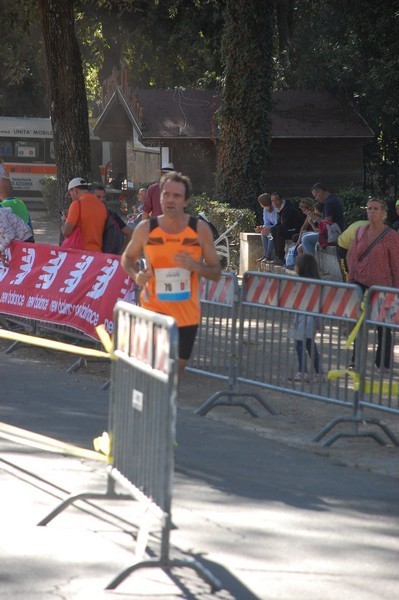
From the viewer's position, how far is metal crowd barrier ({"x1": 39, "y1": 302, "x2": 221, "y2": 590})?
17.1 ft

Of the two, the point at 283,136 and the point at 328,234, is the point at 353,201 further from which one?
the point at 328,234

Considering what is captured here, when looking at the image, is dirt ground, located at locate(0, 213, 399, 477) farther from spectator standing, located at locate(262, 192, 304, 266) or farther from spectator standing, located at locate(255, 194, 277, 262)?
spectator standing, located at locate(255, 194, 277, 262)

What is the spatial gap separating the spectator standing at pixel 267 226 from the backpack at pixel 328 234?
3145mm

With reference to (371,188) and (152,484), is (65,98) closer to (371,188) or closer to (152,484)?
(152,484)

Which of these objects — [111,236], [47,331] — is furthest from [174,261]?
[47,331]

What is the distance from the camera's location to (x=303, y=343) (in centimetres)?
920

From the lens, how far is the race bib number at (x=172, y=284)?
7887mm

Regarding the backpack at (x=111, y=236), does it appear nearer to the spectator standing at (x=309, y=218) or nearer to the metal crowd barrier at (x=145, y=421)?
the spectator standing at (x=309, y=218)

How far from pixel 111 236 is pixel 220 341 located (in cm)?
361

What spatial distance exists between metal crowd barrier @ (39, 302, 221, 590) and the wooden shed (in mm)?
25854

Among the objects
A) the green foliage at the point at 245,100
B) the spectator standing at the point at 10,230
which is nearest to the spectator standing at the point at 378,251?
the spectator standing at the point at 10,230

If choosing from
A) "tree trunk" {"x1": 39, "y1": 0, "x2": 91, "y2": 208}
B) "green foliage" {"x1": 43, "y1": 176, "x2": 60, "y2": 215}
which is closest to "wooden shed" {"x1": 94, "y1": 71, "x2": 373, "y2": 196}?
"green foliage" {"x1": 43, "y1": 176, "x2": 60, "y2": 215}

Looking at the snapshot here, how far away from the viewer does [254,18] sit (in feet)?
85.8

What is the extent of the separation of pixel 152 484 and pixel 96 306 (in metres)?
6.58
